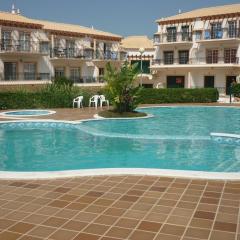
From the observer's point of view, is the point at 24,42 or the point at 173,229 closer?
the point at 173,229

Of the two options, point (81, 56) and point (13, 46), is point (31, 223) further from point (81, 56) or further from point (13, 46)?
point (81, 56)

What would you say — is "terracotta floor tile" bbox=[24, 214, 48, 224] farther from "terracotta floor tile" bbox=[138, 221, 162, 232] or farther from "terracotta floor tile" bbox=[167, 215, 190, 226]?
"terracotta floor tile" bbox=[167, 215, 190, 226]

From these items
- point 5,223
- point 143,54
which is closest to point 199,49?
point 143,54

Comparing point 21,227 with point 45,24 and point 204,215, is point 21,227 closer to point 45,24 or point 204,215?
point 204,215

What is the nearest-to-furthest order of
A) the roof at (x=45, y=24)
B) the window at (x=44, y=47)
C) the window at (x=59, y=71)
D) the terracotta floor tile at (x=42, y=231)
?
the terracotta floor tile at (x=42, y=231) → the roof at (x=45, y=24) → the window at (x=44, y=47) → the window at (x=59, y=71)

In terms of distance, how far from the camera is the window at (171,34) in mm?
46406

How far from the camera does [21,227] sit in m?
5.22

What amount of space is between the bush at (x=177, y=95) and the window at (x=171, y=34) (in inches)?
657

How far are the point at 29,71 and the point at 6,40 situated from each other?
3.97 metres

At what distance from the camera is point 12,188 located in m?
7.00

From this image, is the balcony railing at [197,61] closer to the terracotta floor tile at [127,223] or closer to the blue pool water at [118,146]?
the blue pool water at [118,146]

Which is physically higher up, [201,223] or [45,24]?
[45,24]

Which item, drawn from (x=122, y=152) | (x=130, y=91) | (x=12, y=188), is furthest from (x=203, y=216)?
(x=130, y=91)

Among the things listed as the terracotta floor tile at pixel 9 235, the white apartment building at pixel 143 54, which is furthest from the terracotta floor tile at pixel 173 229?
the white apartment building at pixel 143 54
